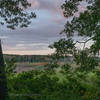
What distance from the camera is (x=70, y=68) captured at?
484 inches

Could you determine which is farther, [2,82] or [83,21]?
[83,21]

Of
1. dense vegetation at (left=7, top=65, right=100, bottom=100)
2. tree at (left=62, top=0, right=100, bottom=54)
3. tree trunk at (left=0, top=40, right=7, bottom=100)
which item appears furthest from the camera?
tree at (left=62, top=0, right=100, bottom=54)

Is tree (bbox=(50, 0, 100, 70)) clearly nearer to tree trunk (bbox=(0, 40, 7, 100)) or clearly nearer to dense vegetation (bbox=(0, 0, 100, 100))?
dense vegetation (bbox=(0, 0, 100, 100))

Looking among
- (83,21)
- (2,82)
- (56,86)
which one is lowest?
(56,86)

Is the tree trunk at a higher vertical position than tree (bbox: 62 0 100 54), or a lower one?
lower

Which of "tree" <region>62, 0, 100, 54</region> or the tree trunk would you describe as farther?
"tree" <region>62, 0, 100, 54</region>

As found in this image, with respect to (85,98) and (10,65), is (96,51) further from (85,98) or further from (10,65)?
(10,65)

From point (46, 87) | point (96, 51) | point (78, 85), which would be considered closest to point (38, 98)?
point (46, 87)

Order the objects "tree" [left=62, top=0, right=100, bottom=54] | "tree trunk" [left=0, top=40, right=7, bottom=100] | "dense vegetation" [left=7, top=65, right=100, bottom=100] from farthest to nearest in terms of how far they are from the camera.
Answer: "tree" [left=62, top=0, right=100, bottom=54]
"dense vegetation" [left=7, top=65, right=100, bottom=100]
"tree trunk" [left=0, top=40, right=7, bottom=100]

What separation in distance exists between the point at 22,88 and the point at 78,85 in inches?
102

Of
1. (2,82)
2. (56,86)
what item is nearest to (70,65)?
(56,86)

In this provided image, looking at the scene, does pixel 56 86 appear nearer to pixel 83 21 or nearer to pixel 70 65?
pixel 70 65

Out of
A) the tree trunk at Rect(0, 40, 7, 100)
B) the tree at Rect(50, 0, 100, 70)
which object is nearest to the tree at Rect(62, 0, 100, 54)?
the tree at Rect(50, 0, 100, 70)

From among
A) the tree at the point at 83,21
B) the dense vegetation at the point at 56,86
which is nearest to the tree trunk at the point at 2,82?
the dense vegetation at the point at 56,86
